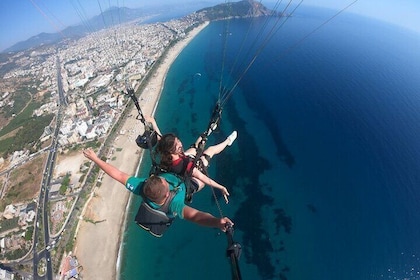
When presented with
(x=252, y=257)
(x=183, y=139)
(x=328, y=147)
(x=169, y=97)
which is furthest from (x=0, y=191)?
(x=328, y=147)

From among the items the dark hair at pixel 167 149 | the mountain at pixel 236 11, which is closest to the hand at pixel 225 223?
the dark hair at pixel 167 149

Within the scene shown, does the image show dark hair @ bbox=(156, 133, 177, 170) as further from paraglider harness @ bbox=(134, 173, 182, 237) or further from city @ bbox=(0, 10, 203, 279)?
city @ bbox=(0, 10, 203, 279)

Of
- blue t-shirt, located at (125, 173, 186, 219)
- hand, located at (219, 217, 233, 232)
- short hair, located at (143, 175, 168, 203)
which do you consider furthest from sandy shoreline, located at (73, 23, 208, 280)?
hand, located at (219, 217, 233, 232)

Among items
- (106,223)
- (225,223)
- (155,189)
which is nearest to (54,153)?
(106,223)

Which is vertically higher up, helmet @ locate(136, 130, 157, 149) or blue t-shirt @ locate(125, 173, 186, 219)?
helmet @ locate(136, 130, 157, 149)

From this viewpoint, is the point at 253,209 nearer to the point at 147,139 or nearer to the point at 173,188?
the point at 147,139

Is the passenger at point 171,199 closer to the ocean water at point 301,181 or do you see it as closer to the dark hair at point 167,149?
the dark hair at point 167,149
